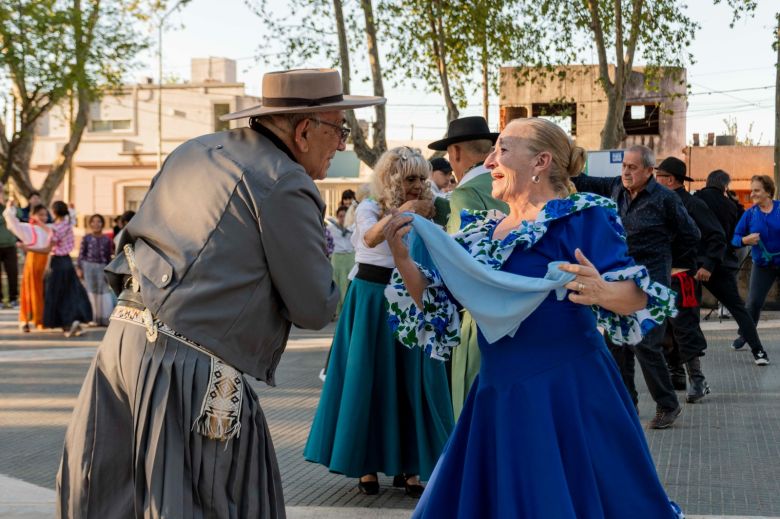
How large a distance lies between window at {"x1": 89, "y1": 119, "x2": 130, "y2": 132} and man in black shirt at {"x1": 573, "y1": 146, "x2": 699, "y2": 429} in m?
54.9

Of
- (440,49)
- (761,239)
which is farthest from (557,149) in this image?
(440,49)

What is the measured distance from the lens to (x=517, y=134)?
3.99m

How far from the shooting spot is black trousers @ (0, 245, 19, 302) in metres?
18.7

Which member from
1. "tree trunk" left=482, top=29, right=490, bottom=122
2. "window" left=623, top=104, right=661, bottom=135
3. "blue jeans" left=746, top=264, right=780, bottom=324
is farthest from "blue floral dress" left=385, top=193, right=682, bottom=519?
"window" left=623, top=104, right=661, bottom=135

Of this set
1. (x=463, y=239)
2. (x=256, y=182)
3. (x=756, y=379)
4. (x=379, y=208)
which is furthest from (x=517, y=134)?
(x=756, y=379)

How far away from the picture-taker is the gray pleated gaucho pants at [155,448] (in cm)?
300

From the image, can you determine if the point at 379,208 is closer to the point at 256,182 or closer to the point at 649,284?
the point at 649,284

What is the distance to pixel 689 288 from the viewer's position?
9.77m

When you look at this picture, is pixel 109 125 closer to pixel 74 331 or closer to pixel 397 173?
pixel 74 331

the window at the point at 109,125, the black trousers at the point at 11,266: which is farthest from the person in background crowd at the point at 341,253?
the window at the point at 109,125

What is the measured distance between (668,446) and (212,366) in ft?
17.0

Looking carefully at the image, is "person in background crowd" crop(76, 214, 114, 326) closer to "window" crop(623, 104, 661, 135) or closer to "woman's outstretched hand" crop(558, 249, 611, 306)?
"woman's outstretched hand" crop(558, 249, 611, 306)

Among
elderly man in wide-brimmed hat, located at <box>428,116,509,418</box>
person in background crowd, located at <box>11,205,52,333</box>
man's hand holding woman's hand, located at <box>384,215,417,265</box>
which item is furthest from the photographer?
person in background crowd, located at <box>11,205,52,333</box>

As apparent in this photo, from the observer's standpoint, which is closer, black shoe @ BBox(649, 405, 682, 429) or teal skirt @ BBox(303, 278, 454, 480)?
teal skirt @ BBox(303, 278, 454, 480)
